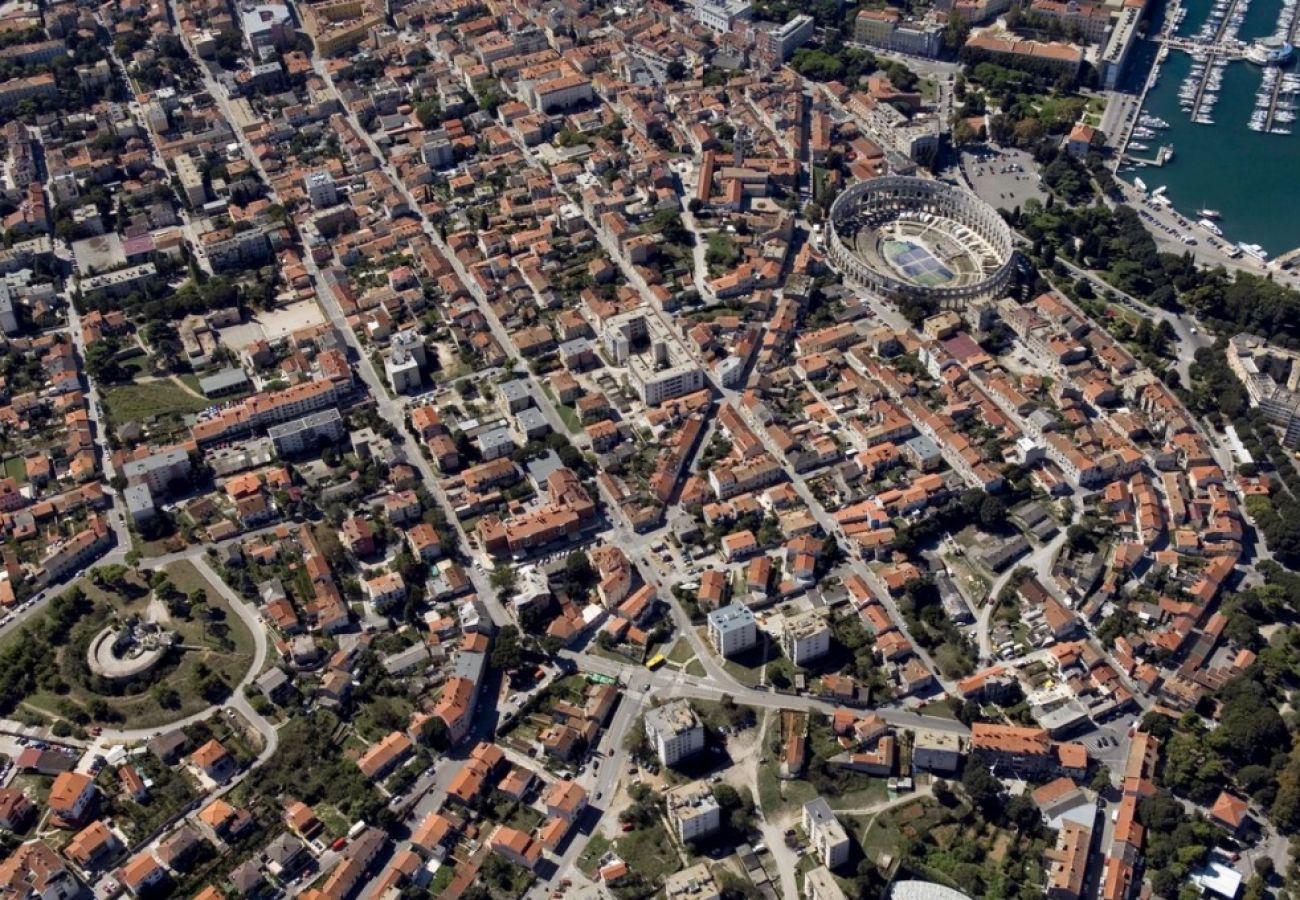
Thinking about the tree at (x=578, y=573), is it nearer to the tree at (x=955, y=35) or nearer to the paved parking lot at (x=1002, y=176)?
the paved parking lot at (x=1002, y=176)

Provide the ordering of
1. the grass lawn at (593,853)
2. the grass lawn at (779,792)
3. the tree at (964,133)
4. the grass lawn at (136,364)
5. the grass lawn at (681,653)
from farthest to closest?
the tree at (964,133) < the grass lawn at (136,364) < the grass lawn at (681,653) < the grass lawn at (779,792) < the grass lawn at (593,853)

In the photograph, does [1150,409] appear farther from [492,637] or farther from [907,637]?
[492,637]

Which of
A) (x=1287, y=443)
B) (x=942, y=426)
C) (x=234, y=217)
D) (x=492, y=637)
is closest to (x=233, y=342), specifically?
(x=234, y=217)

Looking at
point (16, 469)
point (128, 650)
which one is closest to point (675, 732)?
point (128, 650)

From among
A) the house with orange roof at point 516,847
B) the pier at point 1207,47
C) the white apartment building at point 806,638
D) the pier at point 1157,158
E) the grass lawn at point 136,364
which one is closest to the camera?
the house with orange roof at point 516,847

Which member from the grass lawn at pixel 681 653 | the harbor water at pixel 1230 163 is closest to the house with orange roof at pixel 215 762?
the grass lawn at pixel 681 653

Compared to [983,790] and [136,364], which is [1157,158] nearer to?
[983,790]
